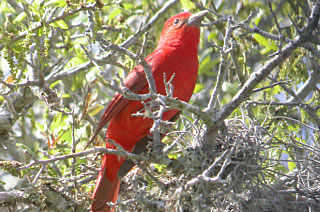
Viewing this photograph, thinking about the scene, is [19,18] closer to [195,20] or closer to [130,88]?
[130,88]

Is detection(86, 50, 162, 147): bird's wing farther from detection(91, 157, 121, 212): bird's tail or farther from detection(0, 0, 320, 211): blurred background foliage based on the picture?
detection(91, 157, 121, 212): bird's tail

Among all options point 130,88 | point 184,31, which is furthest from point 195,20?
point 130,88

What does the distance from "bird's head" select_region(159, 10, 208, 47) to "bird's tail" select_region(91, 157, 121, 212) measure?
4.73ft

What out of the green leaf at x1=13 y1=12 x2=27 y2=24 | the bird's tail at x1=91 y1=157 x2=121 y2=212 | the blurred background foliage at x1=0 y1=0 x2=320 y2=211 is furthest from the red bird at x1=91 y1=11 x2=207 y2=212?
the green leaf at x1=13 y1=12 x2=27 y2=24

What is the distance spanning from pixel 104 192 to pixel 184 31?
6.08 ft

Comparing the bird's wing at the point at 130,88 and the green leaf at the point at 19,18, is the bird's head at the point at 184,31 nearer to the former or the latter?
the bird's wing at the point at 130,88

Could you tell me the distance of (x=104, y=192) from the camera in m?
5.02

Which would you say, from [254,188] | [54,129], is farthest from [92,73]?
[254,188]

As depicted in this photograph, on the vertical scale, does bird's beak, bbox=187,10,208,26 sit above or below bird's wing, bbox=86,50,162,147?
above

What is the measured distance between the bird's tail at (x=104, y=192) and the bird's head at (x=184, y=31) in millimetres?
1442

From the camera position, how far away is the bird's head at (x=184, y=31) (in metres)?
5.32

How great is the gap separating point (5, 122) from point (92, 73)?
3.78 ft

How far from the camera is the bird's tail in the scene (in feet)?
16.4

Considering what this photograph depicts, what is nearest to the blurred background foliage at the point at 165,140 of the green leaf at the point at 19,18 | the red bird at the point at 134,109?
the green leaf at the point at 19,18
